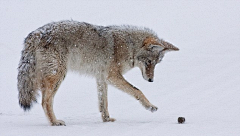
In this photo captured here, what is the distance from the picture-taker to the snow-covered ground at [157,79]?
5.21 meters

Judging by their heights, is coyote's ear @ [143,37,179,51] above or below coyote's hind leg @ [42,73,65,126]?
above

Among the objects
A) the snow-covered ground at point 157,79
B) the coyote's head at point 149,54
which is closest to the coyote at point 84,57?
the coyote's head at point 149,54

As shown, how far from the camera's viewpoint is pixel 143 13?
2273cm

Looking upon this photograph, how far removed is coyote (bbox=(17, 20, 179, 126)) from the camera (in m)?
5.79

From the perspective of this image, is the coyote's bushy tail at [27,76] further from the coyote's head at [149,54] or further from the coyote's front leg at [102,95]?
the coyote's head at [149,54]

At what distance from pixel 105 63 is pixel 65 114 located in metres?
1.42

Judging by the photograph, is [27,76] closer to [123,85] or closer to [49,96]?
[49,96]

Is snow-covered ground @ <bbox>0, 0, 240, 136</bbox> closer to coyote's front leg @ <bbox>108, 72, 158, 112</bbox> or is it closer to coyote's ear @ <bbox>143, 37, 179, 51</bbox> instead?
coyote's front leg @ <bbox>108, 72, 158, 112</bbox>

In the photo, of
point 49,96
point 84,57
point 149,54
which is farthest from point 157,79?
point 49,96

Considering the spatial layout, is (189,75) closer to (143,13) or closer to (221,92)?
(221,92)

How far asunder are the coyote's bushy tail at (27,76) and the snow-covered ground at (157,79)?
0.36 meters

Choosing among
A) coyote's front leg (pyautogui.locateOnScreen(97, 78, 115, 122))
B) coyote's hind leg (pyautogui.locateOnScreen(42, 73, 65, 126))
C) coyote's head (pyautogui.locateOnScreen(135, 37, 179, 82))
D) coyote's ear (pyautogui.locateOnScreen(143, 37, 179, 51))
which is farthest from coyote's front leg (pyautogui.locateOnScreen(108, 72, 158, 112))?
coyote's hind leg (pyautogui.locateOnScreen(42, 73, 65, 126))

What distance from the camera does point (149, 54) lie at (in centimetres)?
704

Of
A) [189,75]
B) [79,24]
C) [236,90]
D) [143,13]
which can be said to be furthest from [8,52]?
[143,13]
